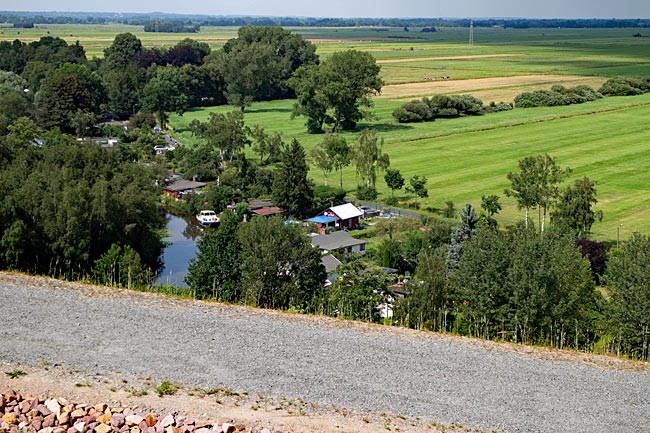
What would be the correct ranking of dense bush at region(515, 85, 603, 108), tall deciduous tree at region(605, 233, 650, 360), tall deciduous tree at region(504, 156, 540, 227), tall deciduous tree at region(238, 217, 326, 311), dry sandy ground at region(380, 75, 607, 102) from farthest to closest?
dry sandy ground at region(380, 75, 607, 102), dense bush at region(515, 85, 603, 108), tall deciduous tree at region(504, 156, 540, 227), tall deciduous tree at region(238, 217, 326, 311), tall deciduous tree at region(605, 233, 650, 360)

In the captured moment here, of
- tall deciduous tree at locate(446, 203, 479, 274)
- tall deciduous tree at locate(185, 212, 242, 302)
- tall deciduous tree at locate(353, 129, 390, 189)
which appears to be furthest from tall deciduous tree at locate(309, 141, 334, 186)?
tall deciduous tree at locate(185, 212, 242, 302)

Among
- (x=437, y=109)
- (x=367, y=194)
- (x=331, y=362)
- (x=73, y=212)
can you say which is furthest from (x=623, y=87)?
(x=331, y=362)

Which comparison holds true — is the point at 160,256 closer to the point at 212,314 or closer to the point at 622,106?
the point at 212,314

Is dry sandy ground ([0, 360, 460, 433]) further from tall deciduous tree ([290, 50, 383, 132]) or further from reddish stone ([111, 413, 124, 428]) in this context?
tall deciduous tree ([290, 50, 383, 132])

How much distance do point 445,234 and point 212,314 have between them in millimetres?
16314

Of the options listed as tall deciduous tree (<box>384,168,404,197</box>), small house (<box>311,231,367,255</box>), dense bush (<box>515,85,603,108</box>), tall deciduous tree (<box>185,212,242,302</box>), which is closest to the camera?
tall deciduous tree (<box>185,212,242,302</box>)

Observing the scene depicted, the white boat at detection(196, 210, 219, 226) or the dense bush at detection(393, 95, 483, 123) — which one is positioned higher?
the dense bush at detection(393, 95, 483, 123)

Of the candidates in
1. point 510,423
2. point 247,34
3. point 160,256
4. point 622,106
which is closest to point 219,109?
point 247,34

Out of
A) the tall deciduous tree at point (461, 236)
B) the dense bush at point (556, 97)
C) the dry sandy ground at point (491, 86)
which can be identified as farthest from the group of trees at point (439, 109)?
the tall deciduous tree at point (461, 236)

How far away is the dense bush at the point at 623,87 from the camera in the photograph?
80688 mm

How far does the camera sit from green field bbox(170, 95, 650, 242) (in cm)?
4038

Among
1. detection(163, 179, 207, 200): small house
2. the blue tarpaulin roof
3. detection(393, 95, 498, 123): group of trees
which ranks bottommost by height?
detection(163, 179, 207, 200): small house

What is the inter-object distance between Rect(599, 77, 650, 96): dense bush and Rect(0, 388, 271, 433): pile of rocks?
246ft

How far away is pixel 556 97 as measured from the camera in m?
74.9
